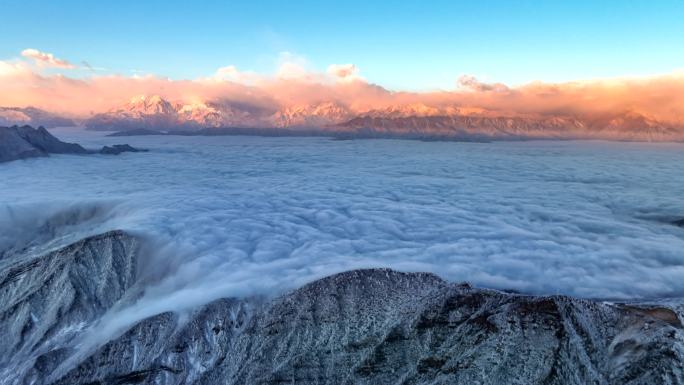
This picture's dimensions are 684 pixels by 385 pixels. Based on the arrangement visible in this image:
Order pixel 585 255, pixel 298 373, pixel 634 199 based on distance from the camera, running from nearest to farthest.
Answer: pixel 298 373 < pixel 585 255 < pixel 634 199

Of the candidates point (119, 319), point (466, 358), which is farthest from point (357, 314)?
point (119, 319)

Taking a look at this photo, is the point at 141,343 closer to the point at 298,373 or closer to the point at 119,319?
the point at 119,319

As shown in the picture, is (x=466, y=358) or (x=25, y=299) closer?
(x=466, y=358)

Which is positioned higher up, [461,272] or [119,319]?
[461,272]

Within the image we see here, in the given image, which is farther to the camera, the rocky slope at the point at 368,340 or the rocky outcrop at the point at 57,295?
the rocky outcrop at the point at 57,295

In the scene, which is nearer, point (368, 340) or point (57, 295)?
point (368, 340)

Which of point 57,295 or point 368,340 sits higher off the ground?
point 368,340

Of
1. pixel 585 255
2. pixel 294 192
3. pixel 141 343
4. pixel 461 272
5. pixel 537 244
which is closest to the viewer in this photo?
pixel 141 343

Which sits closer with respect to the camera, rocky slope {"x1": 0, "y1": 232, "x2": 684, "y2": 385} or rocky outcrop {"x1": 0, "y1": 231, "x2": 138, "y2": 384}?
rocky slope {"x1": 0, "y1": 232, "x2": 684, "y2": 385}
